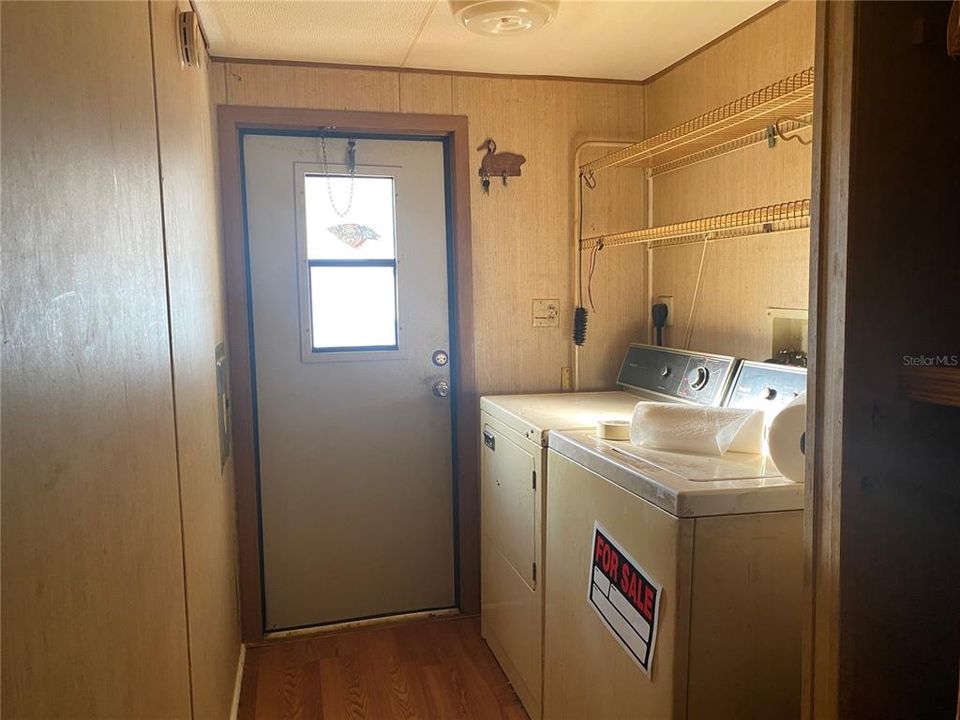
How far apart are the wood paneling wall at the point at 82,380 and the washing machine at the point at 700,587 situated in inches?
36.3

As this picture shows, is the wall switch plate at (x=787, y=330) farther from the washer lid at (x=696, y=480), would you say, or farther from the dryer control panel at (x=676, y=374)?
the washer lid at (x=696, y=480)

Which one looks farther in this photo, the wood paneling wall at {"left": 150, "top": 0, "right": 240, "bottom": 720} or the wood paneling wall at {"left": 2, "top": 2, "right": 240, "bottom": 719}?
the wood paneling wall at {"left": 150, "top": 0, "right": 240, "bottom": 720}

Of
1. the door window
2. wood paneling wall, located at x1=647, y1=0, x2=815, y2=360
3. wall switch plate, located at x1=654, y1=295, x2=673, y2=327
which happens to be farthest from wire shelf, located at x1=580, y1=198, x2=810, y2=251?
the door window

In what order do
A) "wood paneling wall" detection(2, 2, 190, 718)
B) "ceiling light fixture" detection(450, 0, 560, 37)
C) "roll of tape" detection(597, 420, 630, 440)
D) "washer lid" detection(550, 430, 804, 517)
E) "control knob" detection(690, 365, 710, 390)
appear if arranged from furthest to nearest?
"control knob" detection(690, 365, 710, 390)
"ceiling light fixture" detection(450, 0, 560, 37)
"roll of tape" detection(597, 420, 630, 440)
"washer lid" detection(550, 430, 804, 517)
"wood paneling wall" detection(2, 2, 190, 718)

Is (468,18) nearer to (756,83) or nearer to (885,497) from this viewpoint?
(756,83)

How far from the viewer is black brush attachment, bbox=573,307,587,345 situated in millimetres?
2850

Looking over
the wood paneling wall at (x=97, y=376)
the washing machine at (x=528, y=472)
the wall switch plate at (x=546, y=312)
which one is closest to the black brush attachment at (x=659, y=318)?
the washing machine at (x=528, y=472)

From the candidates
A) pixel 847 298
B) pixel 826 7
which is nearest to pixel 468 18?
pixel 826 7

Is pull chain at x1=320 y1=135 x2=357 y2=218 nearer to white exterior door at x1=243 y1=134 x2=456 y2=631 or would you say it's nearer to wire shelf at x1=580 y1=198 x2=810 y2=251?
white exterior door at x1=243 y1=134 x2=456 y2=631

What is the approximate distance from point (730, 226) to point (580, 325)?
37.9 inches

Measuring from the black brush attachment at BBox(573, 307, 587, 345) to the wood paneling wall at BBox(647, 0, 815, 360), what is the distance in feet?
1.10

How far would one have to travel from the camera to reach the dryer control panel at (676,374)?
2156 mm

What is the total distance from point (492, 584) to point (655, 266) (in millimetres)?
1441

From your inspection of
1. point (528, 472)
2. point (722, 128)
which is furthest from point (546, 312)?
point (722, 128)
